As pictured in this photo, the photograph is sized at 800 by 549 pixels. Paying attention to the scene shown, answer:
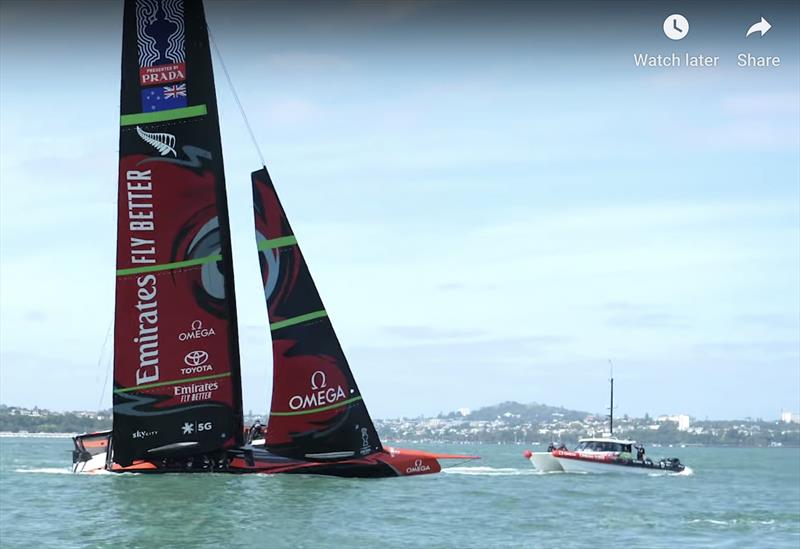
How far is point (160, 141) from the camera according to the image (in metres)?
34.9

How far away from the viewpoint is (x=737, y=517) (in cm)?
3809

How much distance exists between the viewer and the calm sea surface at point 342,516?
1037 inches

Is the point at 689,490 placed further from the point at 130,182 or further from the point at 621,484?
the point at 130,182

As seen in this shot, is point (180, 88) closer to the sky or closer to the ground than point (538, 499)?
closer to the sky

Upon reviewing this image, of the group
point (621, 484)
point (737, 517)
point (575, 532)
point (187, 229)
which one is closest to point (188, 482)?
point (187, 229)

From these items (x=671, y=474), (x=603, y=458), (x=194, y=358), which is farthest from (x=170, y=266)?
(x=671, y=474)

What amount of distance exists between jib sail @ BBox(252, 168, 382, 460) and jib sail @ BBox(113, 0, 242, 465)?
1.40m

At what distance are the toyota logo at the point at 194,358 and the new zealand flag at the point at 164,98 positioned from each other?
709 cm

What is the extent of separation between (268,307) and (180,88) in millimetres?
6975

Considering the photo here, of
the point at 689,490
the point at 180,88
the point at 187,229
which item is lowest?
the point at 689,490

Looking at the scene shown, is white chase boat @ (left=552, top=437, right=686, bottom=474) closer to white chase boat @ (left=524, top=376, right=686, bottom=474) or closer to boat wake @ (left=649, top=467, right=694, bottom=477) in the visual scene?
white chase boat @ (left=524, top=376, right=686, bottom=474)

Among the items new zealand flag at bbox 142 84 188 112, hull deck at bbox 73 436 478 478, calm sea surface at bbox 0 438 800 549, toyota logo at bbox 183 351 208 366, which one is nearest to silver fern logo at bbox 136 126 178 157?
new zealand flag at bbox 142 84 188 112

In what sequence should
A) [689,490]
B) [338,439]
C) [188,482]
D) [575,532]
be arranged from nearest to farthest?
[575,532] → [188,482] → [338,439] → [689,490]

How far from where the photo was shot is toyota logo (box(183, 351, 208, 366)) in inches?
1391
